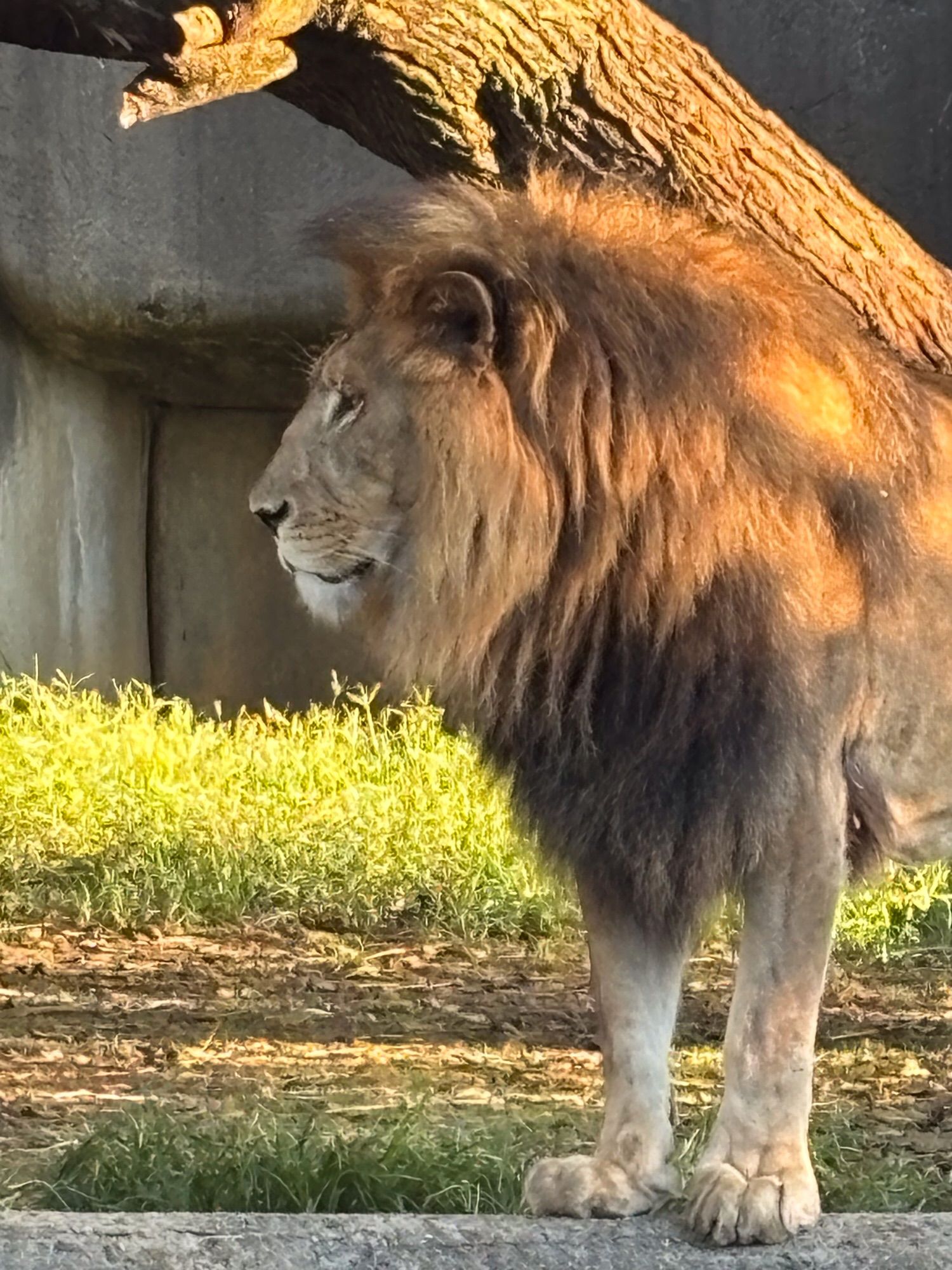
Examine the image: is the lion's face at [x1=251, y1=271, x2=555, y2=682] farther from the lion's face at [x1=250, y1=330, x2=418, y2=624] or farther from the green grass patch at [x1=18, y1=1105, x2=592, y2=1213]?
the green grass patch at [x1=18, y1=1105, x2=592, y2=1213]

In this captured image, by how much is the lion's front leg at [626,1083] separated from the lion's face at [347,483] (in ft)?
2.08

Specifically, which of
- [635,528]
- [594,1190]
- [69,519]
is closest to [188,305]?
[69,519]

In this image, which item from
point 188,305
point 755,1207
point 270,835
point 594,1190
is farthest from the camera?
point 188,305

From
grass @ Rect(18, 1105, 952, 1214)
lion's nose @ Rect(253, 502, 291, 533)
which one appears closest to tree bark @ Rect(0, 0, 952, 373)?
lion's nose @ Rect(253, 502, 291, 533)

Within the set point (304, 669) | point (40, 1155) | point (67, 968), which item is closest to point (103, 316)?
point (304, 669)

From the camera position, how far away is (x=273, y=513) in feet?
8.38

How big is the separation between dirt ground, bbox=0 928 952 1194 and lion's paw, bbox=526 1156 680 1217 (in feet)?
3.90

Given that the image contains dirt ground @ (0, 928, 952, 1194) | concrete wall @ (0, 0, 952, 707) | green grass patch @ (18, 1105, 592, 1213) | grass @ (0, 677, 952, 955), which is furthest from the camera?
concrete wall @ (0, 0, 952, 707)

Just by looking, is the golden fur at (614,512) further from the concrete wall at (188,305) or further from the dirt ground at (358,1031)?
the concrete wall at (188,305)

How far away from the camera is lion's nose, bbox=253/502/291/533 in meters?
2.54

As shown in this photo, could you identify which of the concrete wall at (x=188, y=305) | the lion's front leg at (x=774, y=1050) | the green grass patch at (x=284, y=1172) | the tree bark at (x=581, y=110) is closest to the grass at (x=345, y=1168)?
the green grass patch at (x=284, y=1172)

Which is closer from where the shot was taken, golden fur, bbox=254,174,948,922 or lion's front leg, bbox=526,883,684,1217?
golden fur, bbox=254,174,948,922

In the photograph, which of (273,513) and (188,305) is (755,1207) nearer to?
(273,513)

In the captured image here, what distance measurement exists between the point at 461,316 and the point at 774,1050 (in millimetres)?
1040
